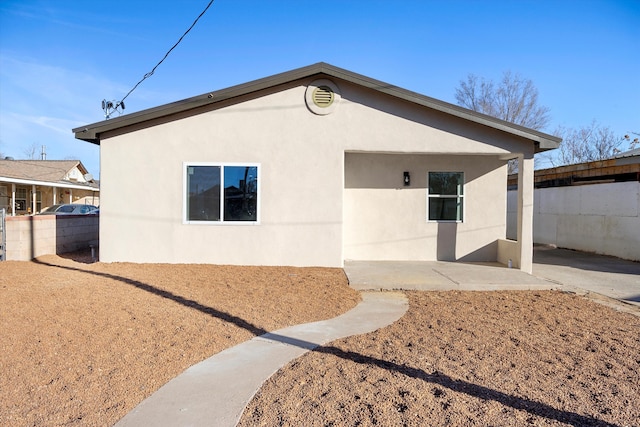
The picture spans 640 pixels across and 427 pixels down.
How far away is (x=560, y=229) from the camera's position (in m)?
16.1

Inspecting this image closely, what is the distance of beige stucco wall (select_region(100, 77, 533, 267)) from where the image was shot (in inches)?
375

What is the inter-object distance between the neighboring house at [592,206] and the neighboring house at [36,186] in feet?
82.3

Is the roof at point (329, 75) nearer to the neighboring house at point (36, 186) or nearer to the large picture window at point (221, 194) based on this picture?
the large picture window at point (221, 194)

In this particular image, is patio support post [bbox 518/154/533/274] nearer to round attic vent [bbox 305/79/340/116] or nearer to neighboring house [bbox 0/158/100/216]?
round attic vent [bbox 305/79/340/116]

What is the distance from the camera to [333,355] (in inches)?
177

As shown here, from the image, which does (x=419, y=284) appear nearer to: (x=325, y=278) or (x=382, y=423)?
(x=325, y=278)

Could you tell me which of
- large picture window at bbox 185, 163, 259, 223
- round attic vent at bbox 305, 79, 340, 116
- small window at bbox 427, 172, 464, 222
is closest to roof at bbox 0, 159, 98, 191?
large picture window at bbox 185, 163, 259, 223

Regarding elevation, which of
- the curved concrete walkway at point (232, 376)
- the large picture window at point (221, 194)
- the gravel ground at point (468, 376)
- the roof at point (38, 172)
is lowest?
the curved concrete walkway at point (232, 376)

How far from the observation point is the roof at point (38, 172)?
75.6 ft

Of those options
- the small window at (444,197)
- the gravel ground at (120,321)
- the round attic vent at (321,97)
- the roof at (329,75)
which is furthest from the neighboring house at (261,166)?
the small window at (444,197)

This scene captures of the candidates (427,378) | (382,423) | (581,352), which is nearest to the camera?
(382,423)

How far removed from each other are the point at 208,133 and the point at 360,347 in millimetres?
6563

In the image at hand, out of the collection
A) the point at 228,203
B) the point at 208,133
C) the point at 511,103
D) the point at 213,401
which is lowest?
the point at 213,401

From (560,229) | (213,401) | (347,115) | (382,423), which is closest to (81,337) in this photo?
(213,401)
